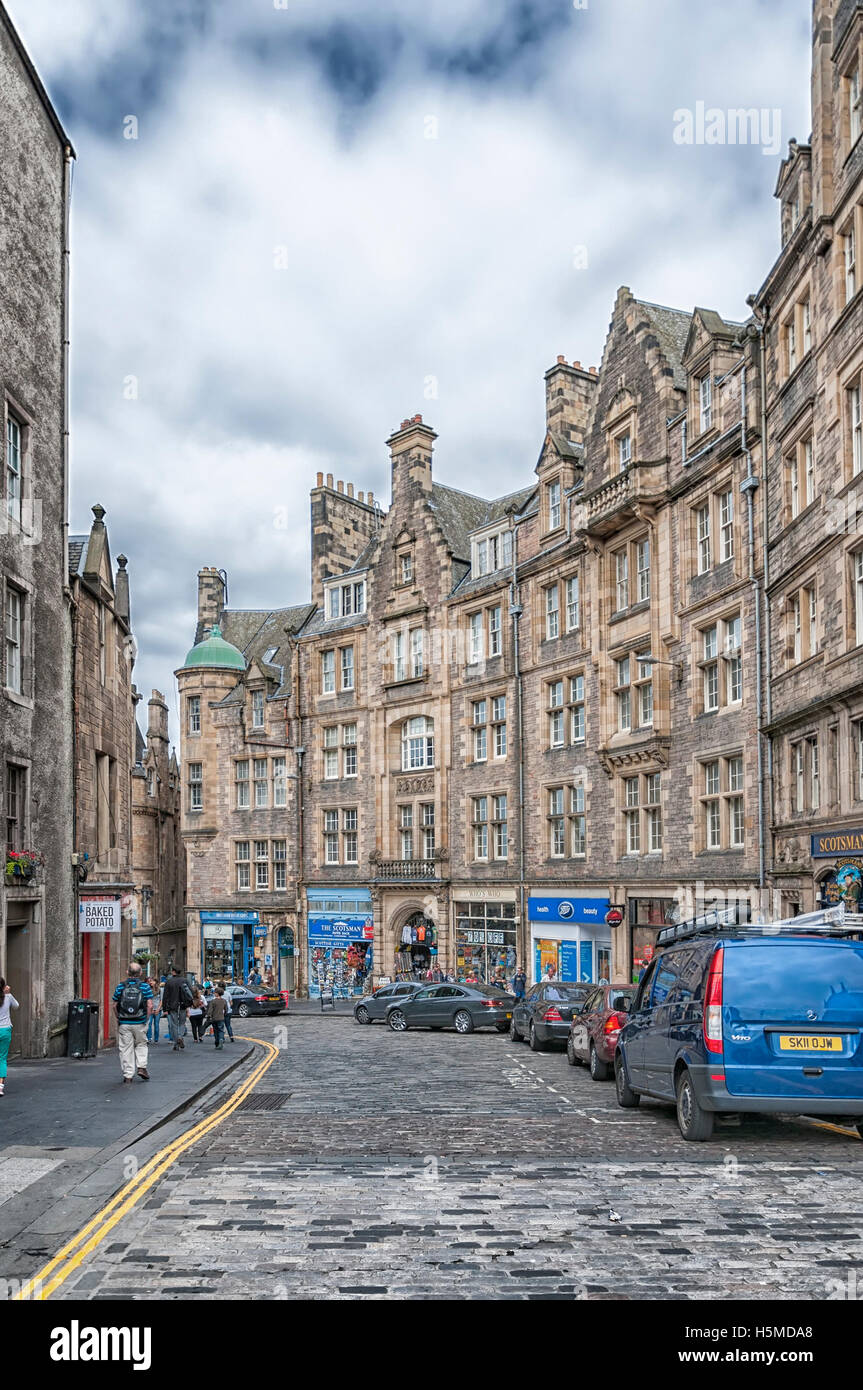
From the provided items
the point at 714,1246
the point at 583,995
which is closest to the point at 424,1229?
the point at 714,1246

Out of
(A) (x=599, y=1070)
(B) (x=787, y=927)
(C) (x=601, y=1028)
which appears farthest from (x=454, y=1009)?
(B) (x=787, y=927)

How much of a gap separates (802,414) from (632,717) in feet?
39.5

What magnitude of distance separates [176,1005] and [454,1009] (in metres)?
8.26

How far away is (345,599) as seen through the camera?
52.4 metres

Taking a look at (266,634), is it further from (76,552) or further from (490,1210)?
(490,1210)

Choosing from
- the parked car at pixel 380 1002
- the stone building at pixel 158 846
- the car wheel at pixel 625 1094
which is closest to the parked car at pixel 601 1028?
the car wheel at pixel 625 1094

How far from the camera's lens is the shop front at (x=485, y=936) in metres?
41.7

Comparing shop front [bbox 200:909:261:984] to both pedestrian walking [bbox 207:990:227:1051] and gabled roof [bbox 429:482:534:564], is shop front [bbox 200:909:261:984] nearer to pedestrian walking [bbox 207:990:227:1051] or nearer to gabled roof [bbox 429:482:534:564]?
gabled roof [bbox 429:482:534:564]

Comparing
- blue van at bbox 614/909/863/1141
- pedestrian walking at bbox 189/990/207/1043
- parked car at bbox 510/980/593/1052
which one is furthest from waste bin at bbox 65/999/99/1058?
blue van at bbox 614/909/863/1141

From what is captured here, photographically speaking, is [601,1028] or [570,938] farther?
[570,938]

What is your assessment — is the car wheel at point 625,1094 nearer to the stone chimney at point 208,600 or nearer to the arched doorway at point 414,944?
the arched doorway at point 414,944

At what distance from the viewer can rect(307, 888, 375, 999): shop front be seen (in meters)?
49.2

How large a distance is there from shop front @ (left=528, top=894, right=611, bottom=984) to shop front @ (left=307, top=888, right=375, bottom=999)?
413 inches

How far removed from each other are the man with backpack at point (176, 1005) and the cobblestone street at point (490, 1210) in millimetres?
10486
